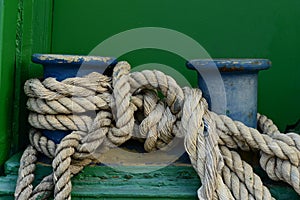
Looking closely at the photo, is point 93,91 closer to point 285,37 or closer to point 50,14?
point 50,14

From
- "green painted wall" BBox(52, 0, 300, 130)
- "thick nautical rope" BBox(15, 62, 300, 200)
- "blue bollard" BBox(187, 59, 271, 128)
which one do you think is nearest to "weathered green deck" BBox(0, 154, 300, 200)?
"thick nautical rope" BBox(15, 62, 300, 200)

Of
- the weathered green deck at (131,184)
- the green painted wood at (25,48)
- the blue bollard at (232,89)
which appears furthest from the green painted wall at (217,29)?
the weathered green deck at (131,184)

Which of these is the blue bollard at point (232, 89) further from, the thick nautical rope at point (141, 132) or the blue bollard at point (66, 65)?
the blue bollard at point (66, 65)

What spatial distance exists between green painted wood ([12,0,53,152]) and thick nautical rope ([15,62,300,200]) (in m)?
0.09

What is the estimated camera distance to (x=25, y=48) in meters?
1.24

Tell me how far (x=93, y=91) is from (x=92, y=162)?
0.18 meters

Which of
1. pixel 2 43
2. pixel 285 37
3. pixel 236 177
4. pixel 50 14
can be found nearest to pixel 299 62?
pixel 285 37

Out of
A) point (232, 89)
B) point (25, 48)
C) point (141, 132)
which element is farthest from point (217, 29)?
point (25, 48)

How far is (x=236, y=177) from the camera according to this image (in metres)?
1.04

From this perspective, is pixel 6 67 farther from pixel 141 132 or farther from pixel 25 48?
pixel 141 132

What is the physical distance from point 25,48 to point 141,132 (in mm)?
421

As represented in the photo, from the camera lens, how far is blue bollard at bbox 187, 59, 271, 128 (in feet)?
3.71

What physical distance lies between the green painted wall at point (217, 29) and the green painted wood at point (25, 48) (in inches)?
4.5

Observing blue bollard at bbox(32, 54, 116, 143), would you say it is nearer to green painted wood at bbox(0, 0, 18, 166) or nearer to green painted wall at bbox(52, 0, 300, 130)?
green painted wood at bbox(0, 0, 18, 166)
